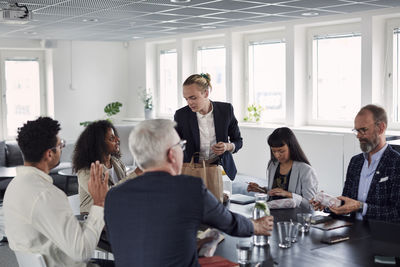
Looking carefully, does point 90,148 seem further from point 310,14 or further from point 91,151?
point 310,14

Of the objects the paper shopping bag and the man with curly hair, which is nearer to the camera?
the man with curly hair

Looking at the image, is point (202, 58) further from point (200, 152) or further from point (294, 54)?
point (200, 152)

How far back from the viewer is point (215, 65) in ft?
29.1

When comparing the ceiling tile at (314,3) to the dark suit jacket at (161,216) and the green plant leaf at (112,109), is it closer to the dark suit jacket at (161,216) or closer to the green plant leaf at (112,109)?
the dark suit jacket at (161,216)

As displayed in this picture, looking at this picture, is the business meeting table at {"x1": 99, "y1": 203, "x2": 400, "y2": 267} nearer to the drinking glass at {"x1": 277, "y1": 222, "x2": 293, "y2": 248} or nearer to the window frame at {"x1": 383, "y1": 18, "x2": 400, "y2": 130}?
the drinking glass at {"x1": 277, "y1": 222, "x2": 293, "y2": 248}

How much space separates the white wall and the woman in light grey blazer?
259 inches

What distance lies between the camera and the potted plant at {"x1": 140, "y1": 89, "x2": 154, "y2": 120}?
9.47 m

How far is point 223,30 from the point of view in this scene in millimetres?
8156

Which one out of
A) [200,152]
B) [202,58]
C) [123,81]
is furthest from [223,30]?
[200,152]

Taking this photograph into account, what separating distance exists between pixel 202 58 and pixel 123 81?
1999 millimetres

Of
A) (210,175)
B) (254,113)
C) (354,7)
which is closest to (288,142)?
(210,175)

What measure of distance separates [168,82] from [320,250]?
774cm

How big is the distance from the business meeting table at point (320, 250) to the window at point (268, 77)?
17.7ft

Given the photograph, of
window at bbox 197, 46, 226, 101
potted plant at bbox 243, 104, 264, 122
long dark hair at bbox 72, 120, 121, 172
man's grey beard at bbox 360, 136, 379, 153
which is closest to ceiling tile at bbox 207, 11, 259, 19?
potted plant at bbox 243, 104, 264, 122
